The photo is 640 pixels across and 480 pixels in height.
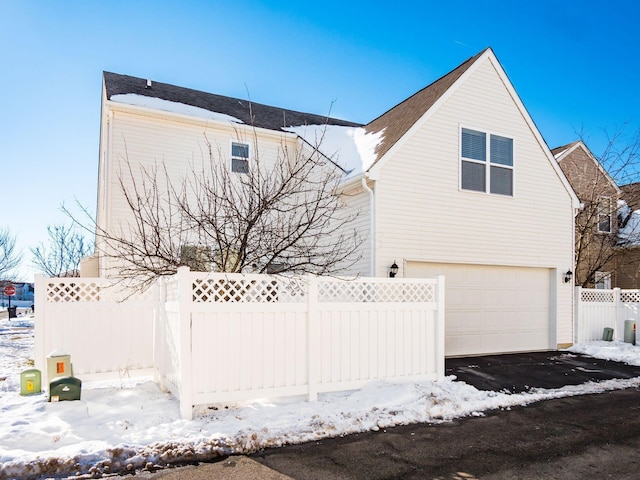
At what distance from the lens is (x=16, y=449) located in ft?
13.7

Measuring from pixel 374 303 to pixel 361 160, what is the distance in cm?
459

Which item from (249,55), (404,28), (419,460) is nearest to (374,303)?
(419,460)

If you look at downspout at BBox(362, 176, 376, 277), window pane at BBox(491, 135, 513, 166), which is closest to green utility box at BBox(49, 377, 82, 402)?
downspout at BBox(362, 176, 376, 277)

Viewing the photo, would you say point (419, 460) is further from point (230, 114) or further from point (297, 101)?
point (297, 101)

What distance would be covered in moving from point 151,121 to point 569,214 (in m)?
11.3

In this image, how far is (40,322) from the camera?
6.78 m

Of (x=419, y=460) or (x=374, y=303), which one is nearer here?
(x=419, y=460)

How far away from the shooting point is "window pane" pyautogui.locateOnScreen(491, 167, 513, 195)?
10648 mm

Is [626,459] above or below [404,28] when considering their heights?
below

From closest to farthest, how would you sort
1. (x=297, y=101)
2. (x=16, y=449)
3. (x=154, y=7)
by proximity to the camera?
(x=16, y=449), (x=154, y=7), (x=297, y=101)

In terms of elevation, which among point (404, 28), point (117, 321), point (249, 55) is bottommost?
point (117, 321)

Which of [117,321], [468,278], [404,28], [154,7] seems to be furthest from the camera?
[404,28]

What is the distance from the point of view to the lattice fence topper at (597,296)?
1218cm

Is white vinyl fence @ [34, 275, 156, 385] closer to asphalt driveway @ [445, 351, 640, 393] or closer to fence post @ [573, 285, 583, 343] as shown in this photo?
asphalt driveway @ [445, 351, 640, 393]
